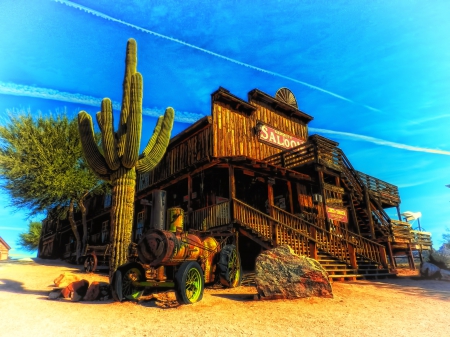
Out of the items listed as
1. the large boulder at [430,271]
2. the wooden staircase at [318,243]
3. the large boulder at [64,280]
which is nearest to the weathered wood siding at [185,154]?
the wooden staircase at [318,243]

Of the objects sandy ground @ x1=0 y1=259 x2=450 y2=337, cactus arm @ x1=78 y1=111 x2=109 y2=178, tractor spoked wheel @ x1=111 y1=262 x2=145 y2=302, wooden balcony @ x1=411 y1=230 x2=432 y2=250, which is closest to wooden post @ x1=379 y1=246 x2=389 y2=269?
sandy ground @ x1=0 y1=259 x2=450 y2=337

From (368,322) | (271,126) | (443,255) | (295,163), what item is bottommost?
(368,322)

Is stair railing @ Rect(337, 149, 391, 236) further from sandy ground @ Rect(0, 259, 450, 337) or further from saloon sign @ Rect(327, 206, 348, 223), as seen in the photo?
sandy ground @ Rect(0, 259, 450, 337)

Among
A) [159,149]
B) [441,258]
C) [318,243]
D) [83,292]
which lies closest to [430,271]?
[441,258]

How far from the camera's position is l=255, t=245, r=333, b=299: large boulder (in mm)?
6719

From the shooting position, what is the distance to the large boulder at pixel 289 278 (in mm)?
6719

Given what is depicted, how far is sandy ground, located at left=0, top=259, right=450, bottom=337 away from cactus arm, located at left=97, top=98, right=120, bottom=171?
3.96 meters

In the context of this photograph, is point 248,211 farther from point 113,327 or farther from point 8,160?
point 8,160

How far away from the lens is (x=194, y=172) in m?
14.1

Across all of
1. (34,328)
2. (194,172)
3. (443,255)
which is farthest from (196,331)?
(443,255)

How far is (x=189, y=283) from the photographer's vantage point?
660 cm

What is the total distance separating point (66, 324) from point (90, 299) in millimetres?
2875

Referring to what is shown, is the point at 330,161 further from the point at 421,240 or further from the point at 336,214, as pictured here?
the point at 421,240

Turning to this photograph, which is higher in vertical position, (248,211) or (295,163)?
(295,163)
